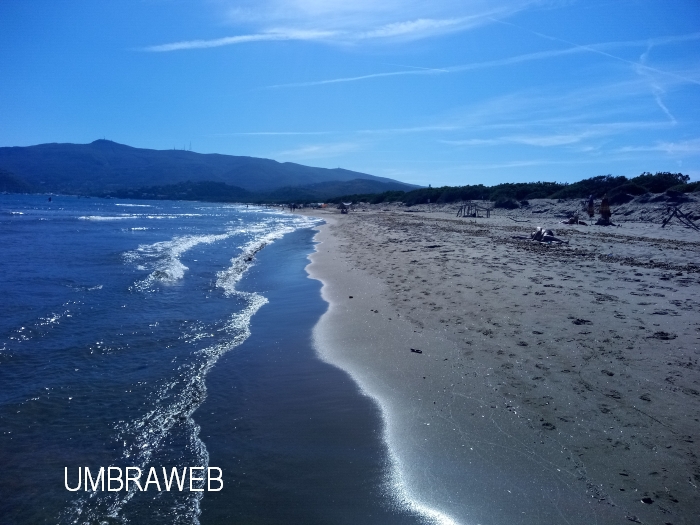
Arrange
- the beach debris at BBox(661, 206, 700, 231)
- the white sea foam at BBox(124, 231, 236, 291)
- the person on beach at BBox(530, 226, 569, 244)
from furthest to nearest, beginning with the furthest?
the beach debris at BBox(661, 206, 700, 231), the person on beach at BBox(530, 226, 569, 244), the white sea foam at BBox(124, 231, 236, 291)

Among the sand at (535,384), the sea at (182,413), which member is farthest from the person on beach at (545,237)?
the sea at (182,413)

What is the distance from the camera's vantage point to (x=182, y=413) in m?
5.14

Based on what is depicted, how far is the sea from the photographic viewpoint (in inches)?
144

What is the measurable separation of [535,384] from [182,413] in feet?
12.9

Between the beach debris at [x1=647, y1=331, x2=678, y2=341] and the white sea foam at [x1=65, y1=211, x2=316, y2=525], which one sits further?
the beach debris at [x1=647, y1=331, x2=678, y2=341]

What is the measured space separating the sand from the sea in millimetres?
449

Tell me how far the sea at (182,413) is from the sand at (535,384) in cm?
45

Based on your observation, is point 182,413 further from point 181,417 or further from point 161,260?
point 161,260

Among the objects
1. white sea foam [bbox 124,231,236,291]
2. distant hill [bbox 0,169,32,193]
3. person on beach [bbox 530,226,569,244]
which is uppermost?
distant hill [bbox 0,169,32,193]

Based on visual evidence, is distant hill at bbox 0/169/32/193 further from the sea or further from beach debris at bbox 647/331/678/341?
beach debris at bbox 647/331/678/341

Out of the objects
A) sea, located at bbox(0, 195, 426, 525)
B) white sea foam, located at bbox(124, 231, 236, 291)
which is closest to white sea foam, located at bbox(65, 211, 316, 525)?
sea, located at bbox(0, 195, 426, 525)

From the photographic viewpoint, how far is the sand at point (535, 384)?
3572 millimetres

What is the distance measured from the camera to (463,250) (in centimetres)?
1502

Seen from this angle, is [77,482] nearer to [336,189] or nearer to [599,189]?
[599,189]
